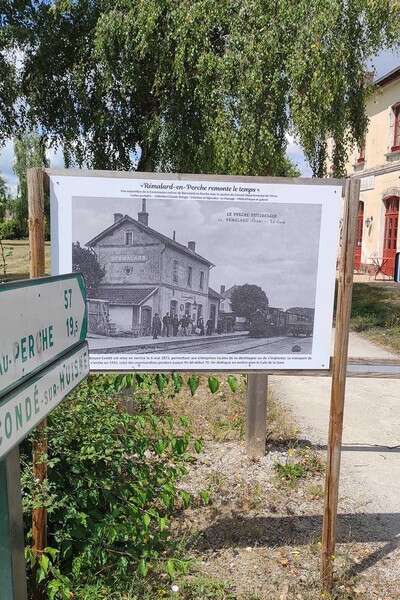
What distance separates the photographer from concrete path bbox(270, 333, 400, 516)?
12.2ft

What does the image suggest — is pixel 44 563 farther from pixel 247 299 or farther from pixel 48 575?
pixel 247 299

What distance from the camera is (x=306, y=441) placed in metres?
4.62

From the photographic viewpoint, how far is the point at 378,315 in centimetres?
1148

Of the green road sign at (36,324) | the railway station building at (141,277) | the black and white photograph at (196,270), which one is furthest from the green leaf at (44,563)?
the green road sign at (36,324)

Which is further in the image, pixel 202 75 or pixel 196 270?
pixel 202 75

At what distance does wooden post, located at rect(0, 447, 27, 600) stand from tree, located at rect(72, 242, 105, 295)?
1.11 metres

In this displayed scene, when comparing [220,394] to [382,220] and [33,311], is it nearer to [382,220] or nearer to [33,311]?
[33,311]

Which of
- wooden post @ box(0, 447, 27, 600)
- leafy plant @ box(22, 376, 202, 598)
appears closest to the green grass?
leafy plant @ box(22, 376, 202, 598)

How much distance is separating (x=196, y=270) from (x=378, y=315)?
31.5 feet

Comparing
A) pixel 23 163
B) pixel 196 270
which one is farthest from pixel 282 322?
pixel 23 163

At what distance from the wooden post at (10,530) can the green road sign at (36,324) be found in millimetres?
317

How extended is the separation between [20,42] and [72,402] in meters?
10.0

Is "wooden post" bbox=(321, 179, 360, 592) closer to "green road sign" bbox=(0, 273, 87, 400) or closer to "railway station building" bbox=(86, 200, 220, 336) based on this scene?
"railway station building" bbox=(86, 200, 220, 336)

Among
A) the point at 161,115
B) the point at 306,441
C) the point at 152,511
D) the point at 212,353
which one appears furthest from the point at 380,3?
the point at 152,511
